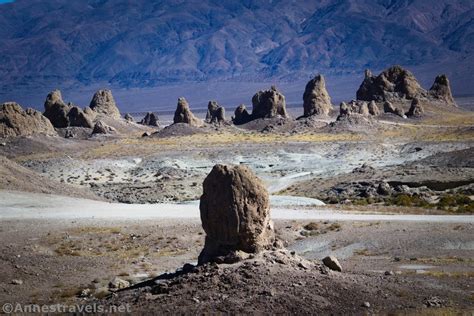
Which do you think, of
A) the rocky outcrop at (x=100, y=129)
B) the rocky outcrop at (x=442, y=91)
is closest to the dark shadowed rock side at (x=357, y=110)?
the rocky outcrop at (x=442, y=91)

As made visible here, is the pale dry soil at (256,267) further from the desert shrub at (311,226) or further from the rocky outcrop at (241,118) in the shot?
the rocky outcrop at (241,118)

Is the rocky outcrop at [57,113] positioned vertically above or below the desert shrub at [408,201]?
above

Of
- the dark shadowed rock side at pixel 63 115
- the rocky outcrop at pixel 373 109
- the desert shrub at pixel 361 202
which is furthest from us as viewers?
the rocky outcrop at pixel 373 109

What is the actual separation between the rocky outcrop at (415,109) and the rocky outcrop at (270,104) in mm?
16666

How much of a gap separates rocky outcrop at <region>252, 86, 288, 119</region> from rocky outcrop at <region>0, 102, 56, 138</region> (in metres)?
31.1

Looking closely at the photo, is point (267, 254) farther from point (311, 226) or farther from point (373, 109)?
point (373, 109)

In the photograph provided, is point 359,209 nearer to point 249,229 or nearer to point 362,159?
point 249,229

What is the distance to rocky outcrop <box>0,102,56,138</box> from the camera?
76688 millimetres

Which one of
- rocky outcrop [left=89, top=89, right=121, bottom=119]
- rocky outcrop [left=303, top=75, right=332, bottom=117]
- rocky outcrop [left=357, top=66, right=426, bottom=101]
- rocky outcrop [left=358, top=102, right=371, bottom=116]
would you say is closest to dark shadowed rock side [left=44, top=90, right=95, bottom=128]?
rocky outcrop [left=89, top=89, right=121, bottom=119]

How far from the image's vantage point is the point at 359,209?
113 feet

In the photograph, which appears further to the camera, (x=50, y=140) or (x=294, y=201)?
(x=50, y=140)

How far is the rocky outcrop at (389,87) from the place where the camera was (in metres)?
107

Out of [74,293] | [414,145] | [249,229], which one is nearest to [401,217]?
[249,229]

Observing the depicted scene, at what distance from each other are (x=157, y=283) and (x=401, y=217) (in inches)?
569
